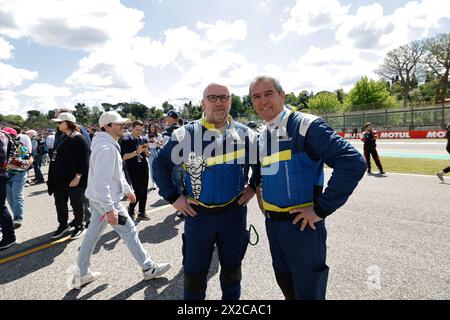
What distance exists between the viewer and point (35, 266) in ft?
12.1

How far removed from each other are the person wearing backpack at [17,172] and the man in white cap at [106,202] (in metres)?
2.94

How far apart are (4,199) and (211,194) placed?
391 centimetres

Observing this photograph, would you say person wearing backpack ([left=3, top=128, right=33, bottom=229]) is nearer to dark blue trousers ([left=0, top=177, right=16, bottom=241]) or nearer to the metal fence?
dark blue trousers ([left=0, top=177, right=16, bottom=241])

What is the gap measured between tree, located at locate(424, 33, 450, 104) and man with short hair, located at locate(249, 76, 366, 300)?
50315 mm

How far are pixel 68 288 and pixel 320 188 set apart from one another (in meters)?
3.14

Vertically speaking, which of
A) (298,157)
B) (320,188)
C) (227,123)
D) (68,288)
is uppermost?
(227,123)

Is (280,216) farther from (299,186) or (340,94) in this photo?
(340,94)

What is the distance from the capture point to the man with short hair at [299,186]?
1788mm

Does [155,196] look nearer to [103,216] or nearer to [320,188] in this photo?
[103,216]

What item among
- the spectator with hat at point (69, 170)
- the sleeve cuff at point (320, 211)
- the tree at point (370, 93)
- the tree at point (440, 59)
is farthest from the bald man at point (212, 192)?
the tree at point (370, 93)

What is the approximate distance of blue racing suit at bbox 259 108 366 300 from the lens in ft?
5.96

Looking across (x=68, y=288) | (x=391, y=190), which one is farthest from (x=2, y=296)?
(x=391, y=190)

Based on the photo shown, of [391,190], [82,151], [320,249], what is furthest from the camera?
[391,190]

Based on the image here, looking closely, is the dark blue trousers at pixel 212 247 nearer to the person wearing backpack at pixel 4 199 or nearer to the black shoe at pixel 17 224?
the person wearing backpack at pixel 4 199
